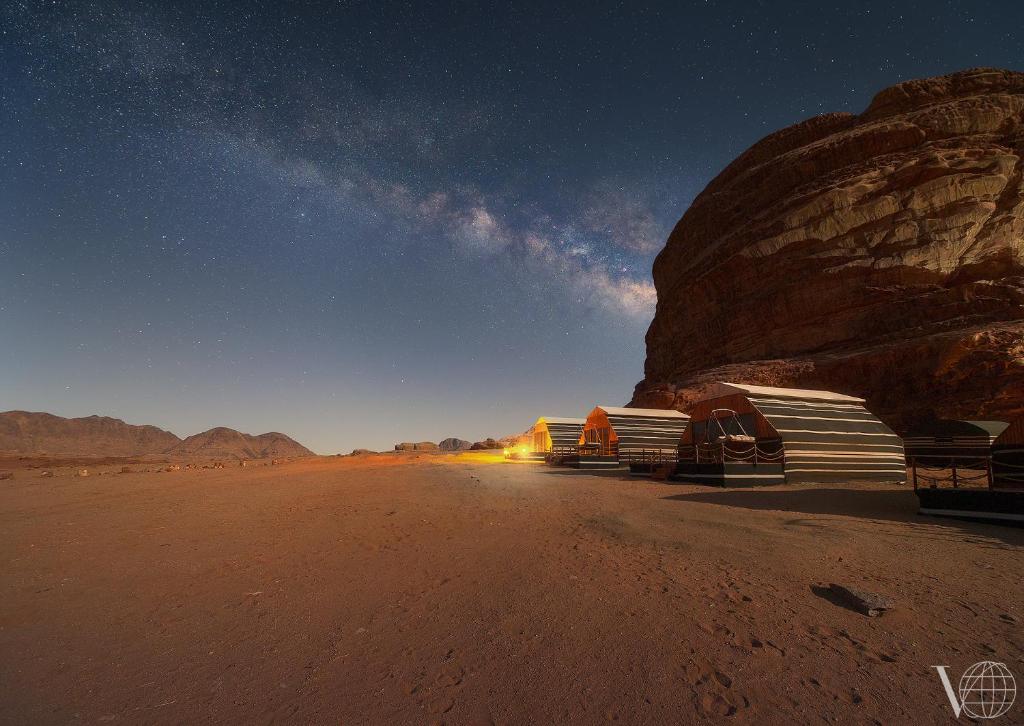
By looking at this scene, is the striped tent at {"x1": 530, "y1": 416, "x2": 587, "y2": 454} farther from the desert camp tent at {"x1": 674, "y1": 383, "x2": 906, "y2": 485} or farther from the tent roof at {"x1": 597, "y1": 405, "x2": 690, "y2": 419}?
the desert camp tent at {"x1": 674, "y1": 383, "x2": 906, "y2": 485}

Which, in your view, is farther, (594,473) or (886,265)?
(886,265)

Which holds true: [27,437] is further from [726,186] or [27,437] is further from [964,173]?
[964,173]

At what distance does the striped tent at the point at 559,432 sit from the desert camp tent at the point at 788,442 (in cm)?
1825

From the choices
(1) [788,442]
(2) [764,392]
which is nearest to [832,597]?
(1) [788,442]

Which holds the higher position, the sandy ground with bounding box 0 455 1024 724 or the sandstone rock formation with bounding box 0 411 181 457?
the sandstone rock formation with bounding box 0 411 181 457

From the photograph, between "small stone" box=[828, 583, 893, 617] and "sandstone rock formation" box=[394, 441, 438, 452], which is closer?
"small stone" box=[828, 583, 893, 617]

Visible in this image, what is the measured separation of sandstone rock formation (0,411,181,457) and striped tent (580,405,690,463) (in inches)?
3639

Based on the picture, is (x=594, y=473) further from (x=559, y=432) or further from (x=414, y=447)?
(x=414, y=447)

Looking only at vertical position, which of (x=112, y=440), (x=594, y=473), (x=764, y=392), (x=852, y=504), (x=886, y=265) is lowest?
(x=594, y=473)

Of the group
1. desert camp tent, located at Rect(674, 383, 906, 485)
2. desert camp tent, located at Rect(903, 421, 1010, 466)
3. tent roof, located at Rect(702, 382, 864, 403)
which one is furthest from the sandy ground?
desert camp tent, located at Rect(903, 421, 1010, 466)

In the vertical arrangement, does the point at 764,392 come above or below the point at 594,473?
above

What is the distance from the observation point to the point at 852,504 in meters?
11.5

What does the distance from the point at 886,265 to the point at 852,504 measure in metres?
36.9

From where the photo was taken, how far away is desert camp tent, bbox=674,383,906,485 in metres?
17.6
